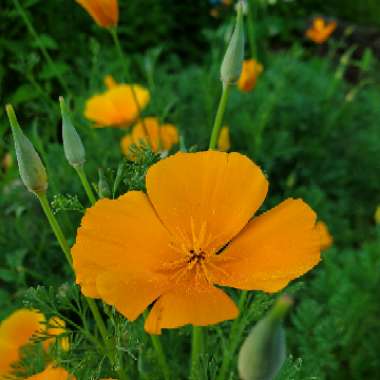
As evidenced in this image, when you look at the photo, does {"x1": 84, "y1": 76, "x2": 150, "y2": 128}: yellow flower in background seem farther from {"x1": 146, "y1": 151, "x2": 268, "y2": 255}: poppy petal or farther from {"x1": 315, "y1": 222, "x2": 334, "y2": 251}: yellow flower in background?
{"x1": 146, "y1": 151, "x2": 268, "y2": 255}: poppy petal

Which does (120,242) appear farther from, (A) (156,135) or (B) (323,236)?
(A) (156,135)

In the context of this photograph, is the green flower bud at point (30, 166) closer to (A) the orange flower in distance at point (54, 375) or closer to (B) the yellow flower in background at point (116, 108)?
(A) the orange flower in distance at point (54, 375)

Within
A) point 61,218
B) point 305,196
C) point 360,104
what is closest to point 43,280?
point 61,218

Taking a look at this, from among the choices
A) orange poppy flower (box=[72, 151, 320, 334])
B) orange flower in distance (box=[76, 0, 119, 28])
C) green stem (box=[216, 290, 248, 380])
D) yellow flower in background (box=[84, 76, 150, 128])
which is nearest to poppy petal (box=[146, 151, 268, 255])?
orange poppy flower (box=[72, 151, 320, 334])

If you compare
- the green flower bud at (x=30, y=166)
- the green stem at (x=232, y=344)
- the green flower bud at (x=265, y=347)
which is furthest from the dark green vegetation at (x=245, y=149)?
the green flower bud at (x=265, y=347)

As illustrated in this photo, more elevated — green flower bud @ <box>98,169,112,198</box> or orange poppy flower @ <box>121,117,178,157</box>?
green flower bud @ <box>98,169,112,198</box>
